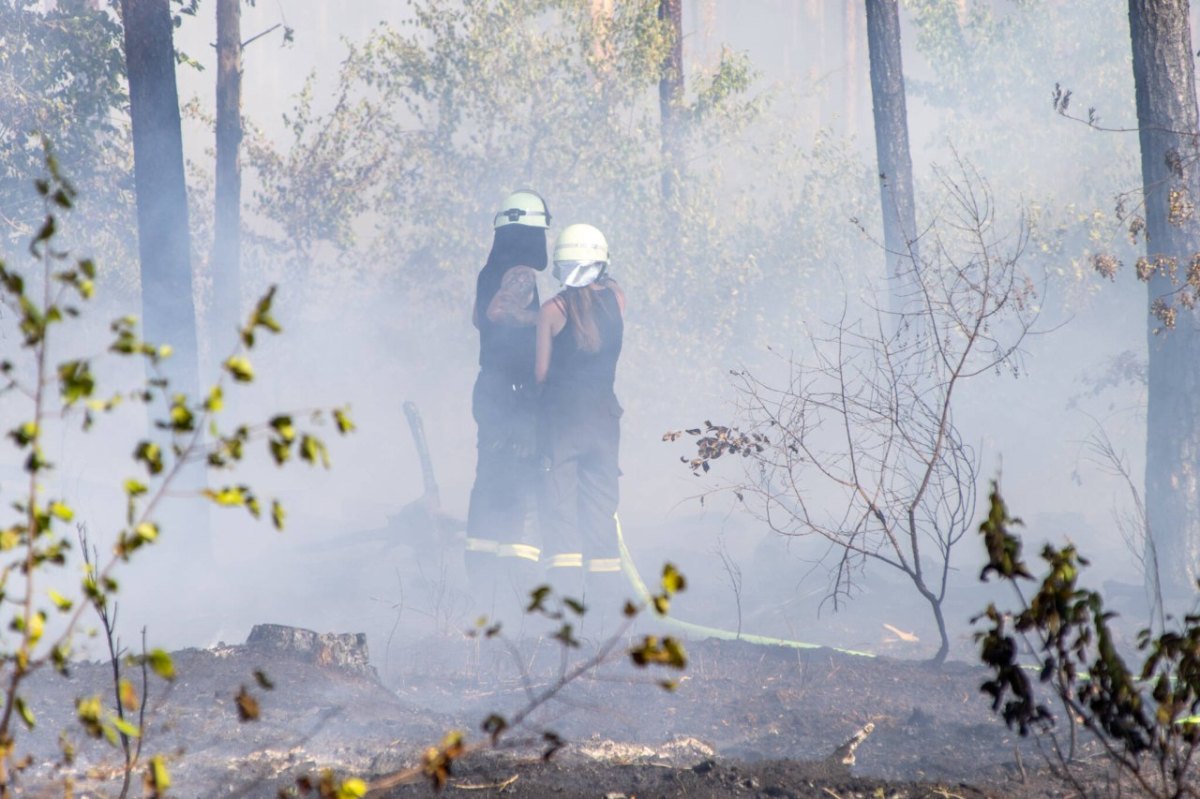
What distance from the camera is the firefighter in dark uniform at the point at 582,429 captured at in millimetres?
7789

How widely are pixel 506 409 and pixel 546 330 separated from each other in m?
0.74

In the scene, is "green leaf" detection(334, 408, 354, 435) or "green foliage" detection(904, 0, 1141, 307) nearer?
"green leaf" detection(334, 408, 354, 435)

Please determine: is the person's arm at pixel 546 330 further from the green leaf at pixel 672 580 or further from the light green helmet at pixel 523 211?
the green leaf at pixel 672 580

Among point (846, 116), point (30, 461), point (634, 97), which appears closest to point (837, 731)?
point (30, 461)

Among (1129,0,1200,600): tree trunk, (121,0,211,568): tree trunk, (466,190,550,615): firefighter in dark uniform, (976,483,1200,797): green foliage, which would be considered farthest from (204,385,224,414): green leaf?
(121,0,211,568): tree trunk

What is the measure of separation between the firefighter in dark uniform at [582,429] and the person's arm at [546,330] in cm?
1

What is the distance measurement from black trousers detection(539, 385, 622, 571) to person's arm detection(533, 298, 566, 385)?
0.71 feet

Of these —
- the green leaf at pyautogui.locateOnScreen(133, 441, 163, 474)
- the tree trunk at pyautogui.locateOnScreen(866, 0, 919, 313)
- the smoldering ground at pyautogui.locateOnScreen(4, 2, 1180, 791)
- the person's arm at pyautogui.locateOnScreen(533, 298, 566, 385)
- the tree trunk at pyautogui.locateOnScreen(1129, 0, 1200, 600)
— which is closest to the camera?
the green leaf at pyautogui.locateOnScreen(133, 441, 163, 474)

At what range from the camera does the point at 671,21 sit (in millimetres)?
15062

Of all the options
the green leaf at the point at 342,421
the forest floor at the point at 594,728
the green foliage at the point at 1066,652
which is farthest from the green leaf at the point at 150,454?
the green foliage at the point at 1066,652

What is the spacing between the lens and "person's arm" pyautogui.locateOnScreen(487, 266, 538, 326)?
26.0ft

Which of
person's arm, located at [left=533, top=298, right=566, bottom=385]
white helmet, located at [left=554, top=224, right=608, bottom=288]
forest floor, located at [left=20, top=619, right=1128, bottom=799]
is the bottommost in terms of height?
forest floor, located at [left=20, top=619, right=1128, bottom=799]

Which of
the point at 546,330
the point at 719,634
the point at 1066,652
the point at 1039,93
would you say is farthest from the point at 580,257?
the point at 1039,93

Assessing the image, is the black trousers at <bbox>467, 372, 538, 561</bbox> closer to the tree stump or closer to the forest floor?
the forest floor
